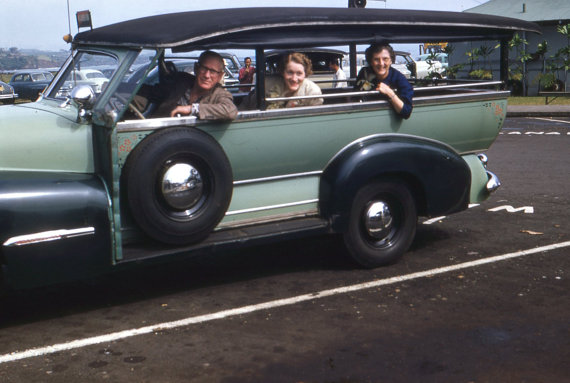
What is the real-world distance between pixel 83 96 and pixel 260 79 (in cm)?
126

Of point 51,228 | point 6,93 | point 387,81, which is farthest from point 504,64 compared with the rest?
point 6,93

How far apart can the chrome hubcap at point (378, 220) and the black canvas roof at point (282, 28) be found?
4.24 feet

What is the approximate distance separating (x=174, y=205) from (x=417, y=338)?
174 centimetres

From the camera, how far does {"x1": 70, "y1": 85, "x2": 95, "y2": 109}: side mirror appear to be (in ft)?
16.4

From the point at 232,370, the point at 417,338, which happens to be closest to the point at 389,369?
the point at 417,338

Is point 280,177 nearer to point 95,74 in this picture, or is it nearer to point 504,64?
point 95,74

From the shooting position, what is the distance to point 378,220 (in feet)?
19.9

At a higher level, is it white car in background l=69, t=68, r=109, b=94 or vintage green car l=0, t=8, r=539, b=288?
white car in background l=69, t=68, r=109, b=94

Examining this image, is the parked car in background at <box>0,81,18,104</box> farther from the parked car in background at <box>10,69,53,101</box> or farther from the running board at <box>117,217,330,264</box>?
the running board at <box>117,217,330,264</box>

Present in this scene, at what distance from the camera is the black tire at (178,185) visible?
16.0ft

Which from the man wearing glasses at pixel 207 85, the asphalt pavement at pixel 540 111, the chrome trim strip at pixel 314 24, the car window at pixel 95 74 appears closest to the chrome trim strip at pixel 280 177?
the man wearing glasses at pixel 207 85

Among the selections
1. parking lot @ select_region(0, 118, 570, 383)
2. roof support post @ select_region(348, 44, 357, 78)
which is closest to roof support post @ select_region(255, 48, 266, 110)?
parking lot @ select_region(0, 118, 570, 383)

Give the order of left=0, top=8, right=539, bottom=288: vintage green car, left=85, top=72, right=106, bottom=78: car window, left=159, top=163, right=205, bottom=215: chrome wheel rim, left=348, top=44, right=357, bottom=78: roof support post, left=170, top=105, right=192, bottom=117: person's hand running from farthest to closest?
left=348, top=44, right=357, bottom=78: roof support post, left=85, top=72, right=106, bottom=78: car window, left=170, top=105, right=192, bottom=117: person's hand, left=159, top=163, right=205, bottom=215: chrome wheel rim, left=0, top=8, right=539, bottom=288: vintage green car

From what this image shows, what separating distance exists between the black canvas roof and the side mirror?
17.8 inches
